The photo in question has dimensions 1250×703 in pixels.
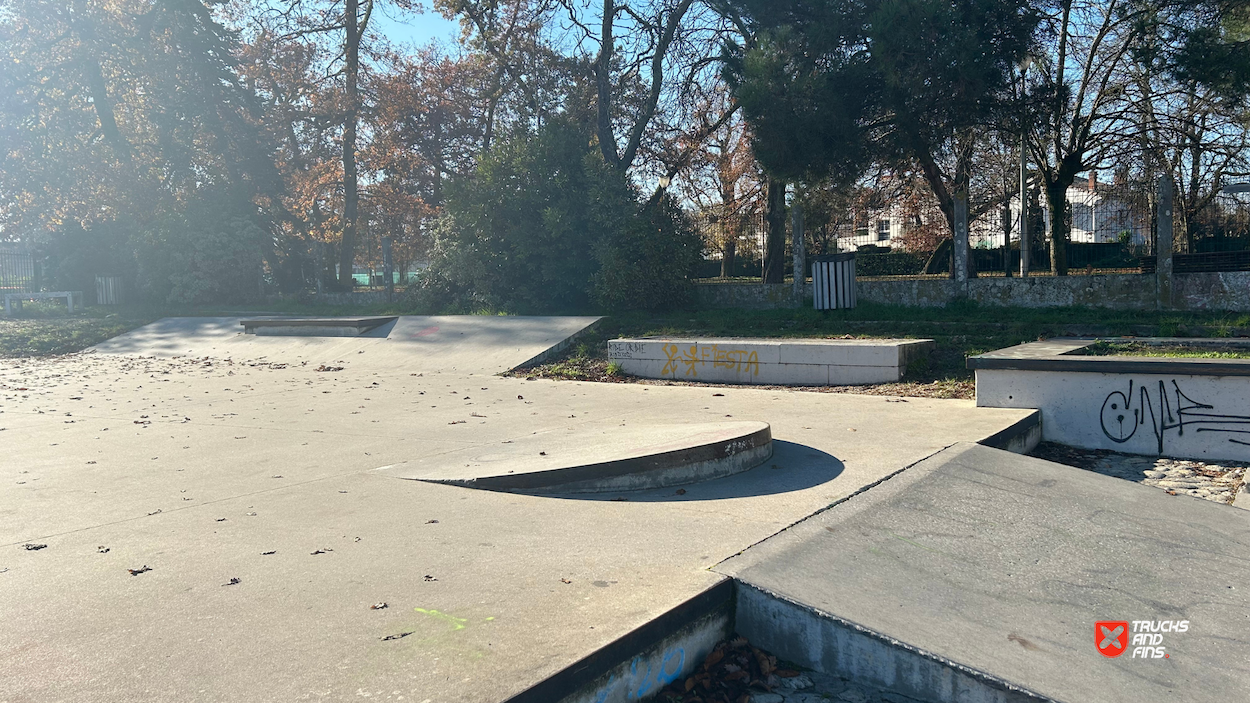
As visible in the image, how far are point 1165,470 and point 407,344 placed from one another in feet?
40.2

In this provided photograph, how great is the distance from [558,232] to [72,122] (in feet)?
68.3

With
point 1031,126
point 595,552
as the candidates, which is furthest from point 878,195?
point 595,552

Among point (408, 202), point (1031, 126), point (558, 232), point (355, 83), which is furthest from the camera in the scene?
point (408, 202)

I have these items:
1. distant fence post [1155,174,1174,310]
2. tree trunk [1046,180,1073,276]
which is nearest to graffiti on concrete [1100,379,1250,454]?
distant fence post [1155,174,1174,310]

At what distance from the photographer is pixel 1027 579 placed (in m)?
3.68

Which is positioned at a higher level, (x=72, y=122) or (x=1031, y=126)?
(x=72, y=122)

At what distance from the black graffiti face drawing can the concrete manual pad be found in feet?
6.64

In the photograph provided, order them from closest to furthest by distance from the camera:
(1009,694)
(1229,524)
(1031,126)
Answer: (1009,694), (1229,524), (1031,126)

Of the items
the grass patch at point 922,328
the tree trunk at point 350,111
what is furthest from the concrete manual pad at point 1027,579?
the tree trunk at point 350,111

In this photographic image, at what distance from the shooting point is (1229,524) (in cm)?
468

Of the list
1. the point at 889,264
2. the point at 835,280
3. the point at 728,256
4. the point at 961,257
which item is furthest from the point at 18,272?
the point at 961,257

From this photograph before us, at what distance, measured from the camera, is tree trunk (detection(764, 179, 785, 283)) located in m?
17.0

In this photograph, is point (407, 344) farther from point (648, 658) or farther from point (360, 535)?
point (648, 658)

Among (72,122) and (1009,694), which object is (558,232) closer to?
(1009,694)
